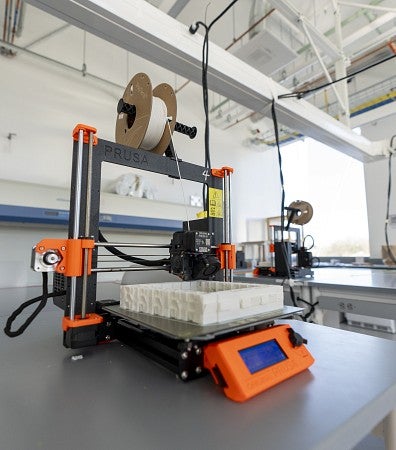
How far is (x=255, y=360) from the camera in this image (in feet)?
1.48

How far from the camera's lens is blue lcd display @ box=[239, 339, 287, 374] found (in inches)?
17.4

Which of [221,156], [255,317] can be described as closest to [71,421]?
[255,317]

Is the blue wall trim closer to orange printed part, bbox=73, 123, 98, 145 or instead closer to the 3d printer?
the 3d printer

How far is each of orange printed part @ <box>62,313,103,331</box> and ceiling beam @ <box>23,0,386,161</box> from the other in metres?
0.97

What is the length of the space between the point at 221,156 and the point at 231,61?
3.55 meters

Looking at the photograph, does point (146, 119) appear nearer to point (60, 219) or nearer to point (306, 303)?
point (306, 303)

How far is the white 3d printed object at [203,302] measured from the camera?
0.45 metres

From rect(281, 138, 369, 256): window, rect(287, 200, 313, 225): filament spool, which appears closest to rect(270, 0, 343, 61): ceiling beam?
rect(287, 200, 313, 225): filament spool

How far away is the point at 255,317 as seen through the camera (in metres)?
0.49

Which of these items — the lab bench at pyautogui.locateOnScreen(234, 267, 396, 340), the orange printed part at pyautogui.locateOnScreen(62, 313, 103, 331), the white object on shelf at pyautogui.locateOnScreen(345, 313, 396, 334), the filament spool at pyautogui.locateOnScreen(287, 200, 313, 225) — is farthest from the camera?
the filament spool at pyautogui.locateOnScreen(287, 200, 313, 225)

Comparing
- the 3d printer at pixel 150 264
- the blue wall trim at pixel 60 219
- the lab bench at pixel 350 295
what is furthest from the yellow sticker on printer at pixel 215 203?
the blue wall trim at pixel 60 219

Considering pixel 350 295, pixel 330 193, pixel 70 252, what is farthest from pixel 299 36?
pixel 70 252

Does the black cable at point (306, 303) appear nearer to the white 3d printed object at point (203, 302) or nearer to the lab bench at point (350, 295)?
the lab bench at point (350, 295)

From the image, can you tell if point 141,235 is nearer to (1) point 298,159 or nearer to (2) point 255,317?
(2) point 255,317
